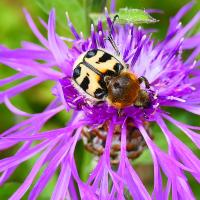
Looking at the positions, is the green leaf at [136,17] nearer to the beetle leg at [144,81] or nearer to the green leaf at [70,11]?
the beetle leg at [144,81]

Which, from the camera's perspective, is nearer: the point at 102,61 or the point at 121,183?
the point at 121,183

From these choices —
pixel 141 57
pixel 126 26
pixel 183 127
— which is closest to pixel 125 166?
pixel 183 127

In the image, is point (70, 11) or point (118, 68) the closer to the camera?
→ point (118, 68)

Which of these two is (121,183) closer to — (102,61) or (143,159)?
(102,61)

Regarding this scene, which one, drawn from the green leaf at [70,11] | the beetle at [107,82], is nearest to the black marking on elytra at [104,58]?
the beetle at [107,82]

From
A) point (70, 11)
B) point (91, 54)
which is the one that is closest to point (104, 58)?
point (91, 54)

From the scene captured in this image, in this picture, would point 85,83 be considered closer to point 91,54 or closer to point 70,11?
point 91,54
